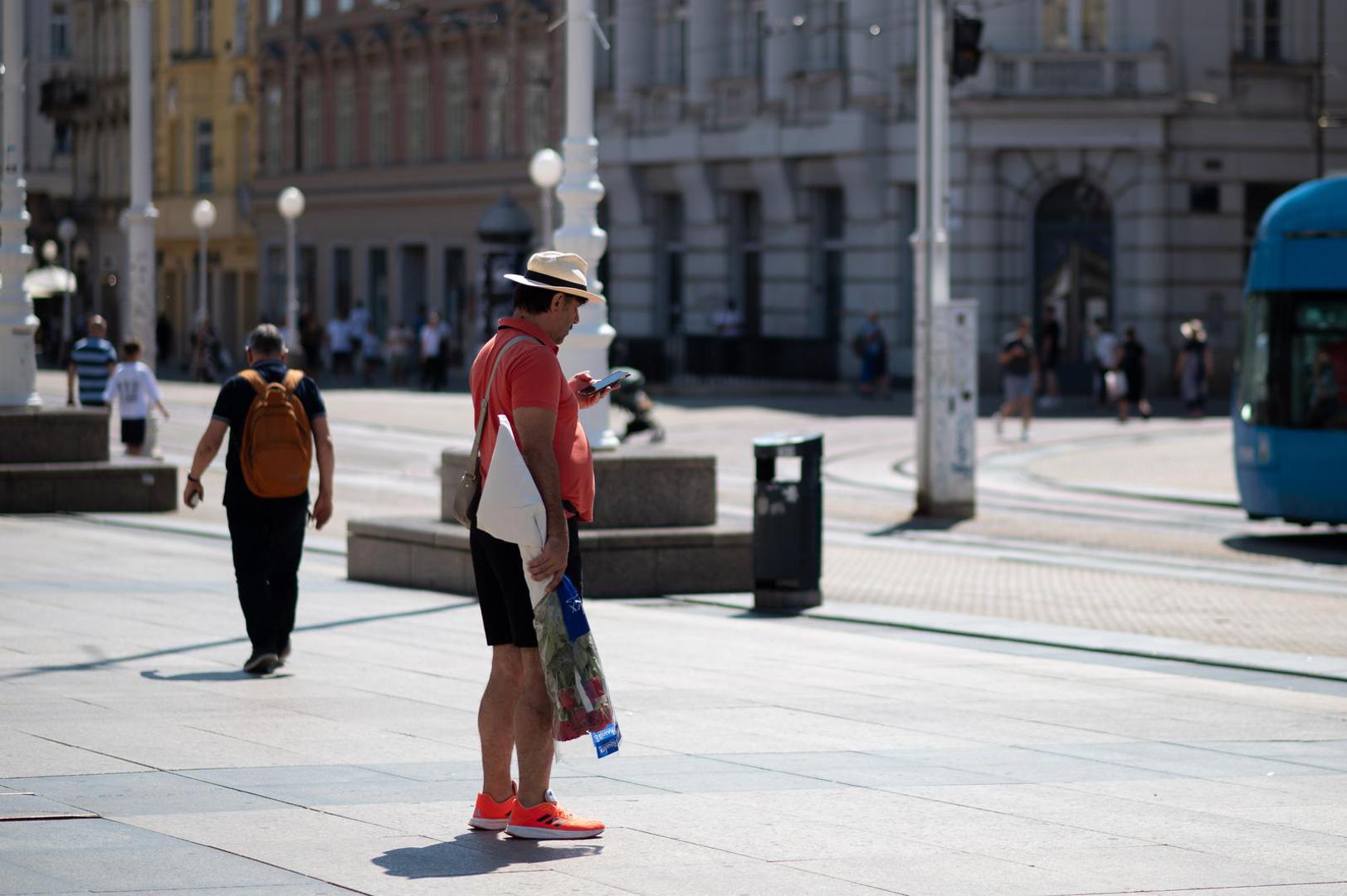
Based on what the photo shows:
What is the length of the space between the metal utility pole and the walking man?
10.9 metres

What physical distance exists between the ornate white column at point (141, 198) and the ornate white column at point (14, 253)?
1619mm

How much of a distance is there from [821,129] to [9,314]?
25536 millimetres

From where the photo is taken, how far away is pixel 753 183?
155ft

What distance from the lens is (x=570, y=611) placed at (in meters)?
7.12

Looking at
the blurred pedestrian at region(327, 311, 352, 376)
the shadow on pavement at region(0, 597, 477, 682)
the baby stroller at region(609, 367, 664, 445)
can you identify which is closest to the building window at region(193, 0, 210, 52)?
the blurred pedestrian at region(327, 311, 352, 376)

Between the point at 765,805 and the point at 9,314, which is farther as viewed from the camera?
the point at 9,314

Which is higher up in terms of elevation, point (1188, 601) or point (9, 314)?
point (9, 314)

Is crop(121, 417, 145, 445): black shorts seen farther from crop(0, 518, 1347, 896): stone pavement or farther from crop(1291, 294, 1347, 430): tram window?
crop(1291, 294, 1347, 430): tram window

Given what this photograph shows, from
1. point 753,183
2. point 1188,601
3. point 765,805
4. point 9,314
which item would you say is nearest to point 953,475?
point 1188,601

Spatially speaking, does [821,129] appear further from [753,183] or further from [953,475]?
[953,475]

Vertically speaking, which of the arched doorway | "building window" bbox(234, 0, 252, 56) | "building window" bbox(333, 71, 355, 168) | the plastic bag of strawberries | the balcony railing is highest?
"building window" bbox(234, 0, 252, 56)

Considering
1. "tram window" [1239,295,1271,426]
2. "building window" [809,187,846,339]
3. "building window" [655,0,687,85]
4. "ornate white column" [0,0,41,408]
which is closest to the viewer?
"tram window" [1239,295,1271,426]

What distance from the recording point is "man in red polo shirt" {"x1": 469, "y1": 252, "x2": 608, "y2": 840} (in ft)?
23.3

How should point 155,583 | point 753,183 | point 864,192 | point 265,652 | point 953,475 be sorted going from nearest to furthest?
1. point 265,652
2. point 155,583
3. point 953,475
4. point 864,192
5. point 753,183
